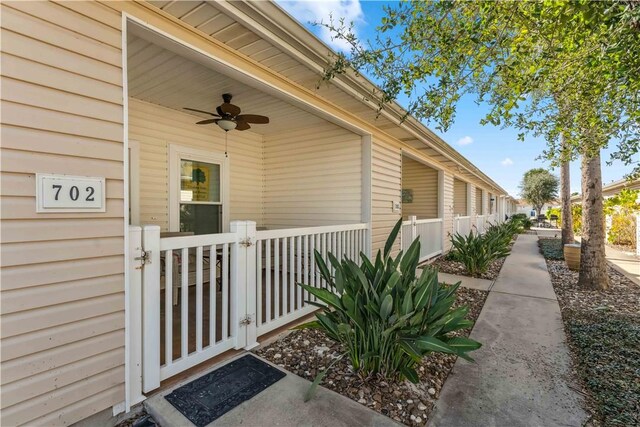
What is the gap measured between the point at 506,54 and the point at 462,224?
7322mm

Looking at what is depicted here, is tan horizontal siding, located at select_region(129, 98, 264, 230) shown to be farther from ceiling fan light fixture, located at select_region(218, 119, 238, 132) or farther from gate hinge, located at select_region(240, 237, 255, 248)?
gate hinge, located at select_region(240, 237, 255, 248)

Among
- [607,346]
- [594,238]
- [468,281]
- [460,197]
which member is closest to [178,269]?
[607,346]

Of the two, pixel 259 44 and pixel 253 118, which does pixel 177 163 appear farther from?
pixel 259 44

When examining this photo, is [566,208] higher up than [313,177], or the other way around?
[313,177]

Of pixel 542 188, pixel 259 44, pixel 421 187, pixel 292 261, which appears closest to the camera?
pixel 259 44

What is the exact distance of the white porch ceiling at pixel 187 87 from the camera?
2.91m

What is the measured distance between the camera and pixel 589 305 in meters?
4.08

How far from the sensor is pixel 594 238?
4867 millimetres

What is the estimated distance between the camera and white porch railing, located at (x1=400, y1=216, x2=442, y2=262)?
20.0 ft

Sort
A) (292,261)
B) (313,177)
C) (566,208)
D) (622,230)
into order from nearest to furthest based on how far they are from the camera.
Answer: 1. (292,261)
2. (313,177)
3. (566,208)
4. (622,230)

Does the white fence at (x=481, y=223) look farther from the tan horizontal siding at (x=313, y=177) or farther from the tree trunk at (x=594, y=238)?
the tan horizontal siding at (x=313, y=177)

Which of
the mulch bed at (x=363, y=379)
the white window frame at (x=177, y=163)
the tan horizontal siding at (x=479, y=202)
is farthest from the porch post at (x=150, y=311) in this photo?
the tan horizontal siding at (x=479, y=202)

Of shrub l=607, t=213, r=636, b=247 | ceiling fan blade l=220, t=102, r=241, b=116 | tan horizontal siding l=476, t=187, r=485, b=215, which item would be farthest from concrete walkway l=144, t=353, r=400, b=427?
tan horizontal siding l=476, t=187, r=485, b=215

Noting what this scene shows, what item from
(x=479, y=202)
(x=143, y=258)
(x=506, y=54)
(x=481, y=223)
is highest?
(x=506, y=54)
